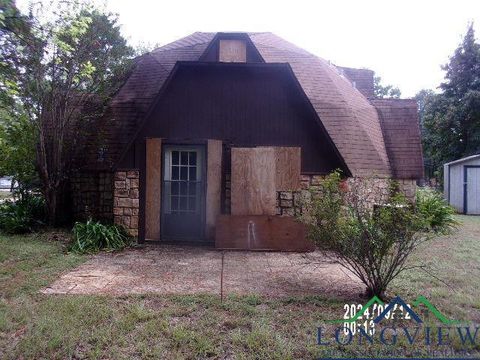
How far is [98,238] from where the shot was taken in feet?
23.7

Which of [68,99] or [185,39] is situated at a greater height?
[185,39]

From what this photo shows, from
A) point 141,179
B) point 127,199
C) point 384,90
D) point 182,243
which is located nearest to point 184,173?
point 141,179

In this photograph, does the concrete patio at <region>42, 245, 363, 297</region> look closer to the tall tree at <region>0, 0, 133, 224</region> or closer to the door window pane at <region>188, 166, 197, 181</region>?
the door window pane at <region>188, 166, 197, 181</region>

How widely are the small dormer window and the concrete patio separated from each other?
4797 millimetres

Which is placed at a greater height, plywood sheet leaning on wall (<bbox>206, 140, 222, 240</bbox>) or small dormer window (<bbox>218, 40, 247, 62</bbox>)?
small dormer window (<bbox>218, 40, 247, 62</bbox>)

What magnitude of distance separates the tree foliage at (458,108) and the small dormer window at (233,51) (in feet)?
58.6

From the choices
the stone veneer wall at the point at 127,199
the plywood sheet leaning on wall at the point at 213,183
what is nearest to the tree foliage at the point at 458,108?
the plywood sheet leaning on wall at the point at 213,183

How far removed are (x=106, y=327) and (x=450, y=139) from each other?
24.8m

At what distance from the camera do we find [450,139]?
23219mm

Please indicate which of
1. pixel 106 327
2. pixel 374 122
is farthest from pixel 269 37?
pixel 106 327

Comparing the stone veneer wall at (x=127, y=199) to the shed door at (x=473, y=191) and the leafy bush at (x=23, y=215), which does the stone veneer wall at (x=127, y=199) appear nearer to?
the leafy bush at (x=23, y=215)

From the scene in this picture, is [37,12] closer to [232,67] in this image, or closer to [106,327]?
[232,67]

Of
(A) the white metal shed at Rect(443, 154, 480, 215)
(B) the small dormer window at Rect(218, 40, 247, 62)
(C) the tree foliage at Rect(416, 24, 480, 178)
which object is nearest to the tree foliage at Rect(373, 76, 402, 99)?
(C) the tree foliage at Rect(416, 24, 480, 178)

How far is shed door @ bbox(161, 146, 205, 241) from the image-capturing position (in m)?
7.92
